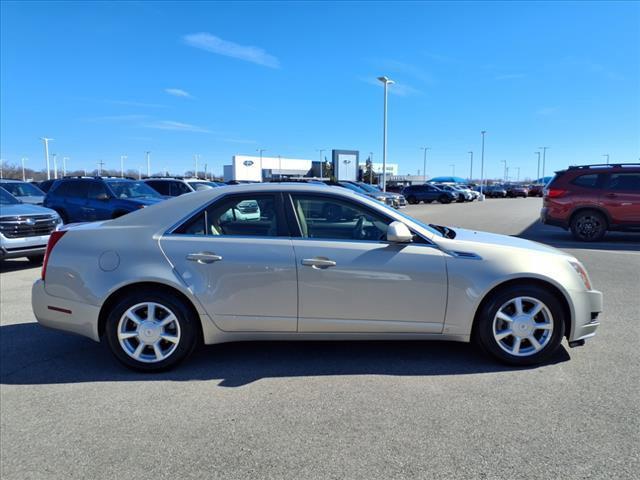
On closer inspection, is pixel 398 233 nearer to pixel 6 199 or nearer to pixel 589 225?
pixel 6 199

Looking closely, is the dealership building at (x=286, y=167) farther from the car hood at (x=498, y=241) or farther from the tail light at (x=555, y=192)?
the car hood at (x=498, y=241)

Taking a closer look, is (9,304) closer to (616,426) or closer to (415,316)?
(415,316)

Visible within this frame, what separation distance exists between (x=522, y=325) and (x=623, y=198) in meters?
9.99

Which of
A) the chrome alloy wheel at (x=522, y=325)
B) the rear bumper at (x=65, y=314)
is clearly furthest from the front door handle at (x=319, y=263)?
the rear bumper at (x=65, y=314)

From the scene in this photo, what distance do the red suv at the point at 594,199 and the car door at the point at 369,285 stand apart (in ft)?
33.2

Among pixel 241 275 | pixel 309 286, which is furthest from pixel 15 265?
pixel 309 286

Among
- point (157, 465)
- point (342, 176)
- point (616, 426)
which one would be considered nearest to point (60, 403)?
point (157, 465)

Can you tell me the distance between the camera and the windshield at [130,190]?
482 inches

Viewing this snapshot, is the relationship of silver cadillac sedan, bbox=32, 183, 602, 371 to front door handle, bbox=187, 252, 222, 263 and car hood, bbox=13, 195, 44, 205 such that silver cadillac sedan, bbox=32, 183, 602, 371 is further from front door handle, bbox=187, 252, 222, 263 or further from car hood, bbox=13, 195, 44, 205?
car hood, bbox=13, 195, 44, 205

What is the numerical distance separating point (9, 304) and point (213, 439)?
15.6 ft

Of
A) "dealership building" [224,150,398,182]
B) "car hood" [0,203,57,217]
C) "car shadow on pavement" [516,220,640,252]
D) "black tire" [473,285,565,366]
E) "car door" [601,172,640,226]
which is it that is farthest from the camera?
"dealership building" [224,150,398,182]

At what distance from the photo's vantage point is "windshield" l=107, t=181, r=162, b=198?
12.2 meters

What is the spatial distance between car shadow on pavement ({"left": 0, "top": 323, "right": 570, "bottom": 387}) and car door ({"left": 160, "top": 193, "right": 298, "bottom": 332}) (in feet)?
1.33

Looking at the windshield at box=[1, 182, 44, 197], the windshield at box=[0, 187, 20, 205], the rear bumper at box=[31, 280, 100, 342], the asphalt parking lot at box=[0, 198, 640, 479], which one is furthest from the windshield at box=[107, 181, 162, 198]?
the rear bumper at box=[31, 280, 100, 342]
